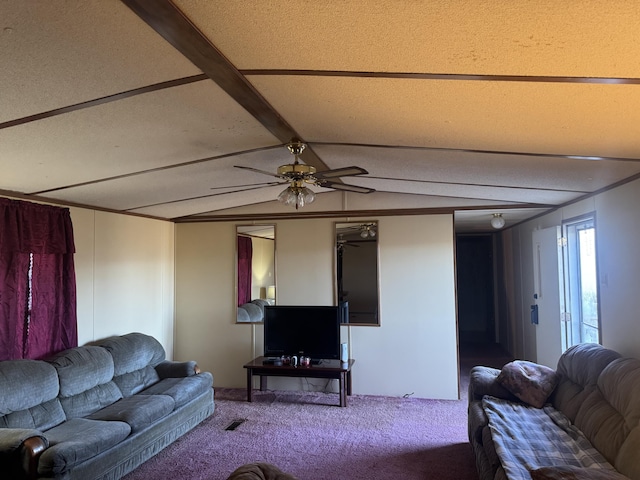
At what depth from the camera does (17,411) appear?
3148 mm

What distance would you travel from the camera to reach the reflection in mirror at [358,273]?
532 cm

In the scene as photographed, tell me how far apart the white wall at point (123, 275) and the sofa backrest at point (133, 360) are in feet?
1.01

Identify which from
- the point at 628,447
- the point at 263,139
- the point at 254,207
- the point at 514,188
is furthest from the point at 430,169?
the point at 254,207

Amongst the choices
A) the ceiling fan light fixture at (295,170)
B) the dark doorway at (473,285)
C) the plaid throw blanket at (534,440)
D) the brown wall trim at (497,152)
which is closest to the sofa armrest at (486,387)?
the plaid throw blanket at (534,440)

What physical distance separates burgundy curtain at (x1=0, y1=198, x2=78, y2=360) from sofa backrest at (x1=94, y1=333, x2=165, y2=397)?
39 cm

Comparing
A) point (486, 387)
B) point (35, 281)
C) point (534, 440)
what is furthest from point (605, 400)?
point (35, 281)

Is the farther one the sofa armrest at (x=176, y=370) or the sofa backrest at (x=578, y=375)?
the sofa armrest at (x=176, y=370)

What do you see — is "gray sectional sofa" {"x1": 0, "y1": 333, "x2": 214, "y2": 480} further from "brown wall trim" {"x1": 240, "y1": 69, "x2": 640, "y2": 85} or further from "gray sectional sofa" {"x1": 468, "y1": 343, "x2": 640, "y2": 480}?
"brown wall trim" {"x1": 240, "y1": 69, "x2": 640, "y2": 85}

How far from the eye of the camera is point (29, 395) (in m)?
3.22

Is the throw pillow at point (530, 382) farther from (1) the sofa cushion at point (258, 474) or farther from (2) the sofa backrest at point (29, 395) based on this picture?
(2) the sofa backrest at point (29, 395)

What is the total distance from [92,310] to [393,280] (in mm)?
3298

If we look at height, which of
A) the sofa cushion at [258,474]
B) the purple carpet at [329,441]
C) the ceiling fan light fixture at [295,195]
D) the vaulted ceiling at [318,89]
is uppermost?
the vaulted ceiling at [318,89]

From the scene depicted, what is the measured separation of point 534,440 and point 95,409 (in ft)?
11.1

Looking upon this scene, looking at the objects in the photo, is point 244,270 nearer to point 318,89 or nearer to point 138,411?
point 138,411
